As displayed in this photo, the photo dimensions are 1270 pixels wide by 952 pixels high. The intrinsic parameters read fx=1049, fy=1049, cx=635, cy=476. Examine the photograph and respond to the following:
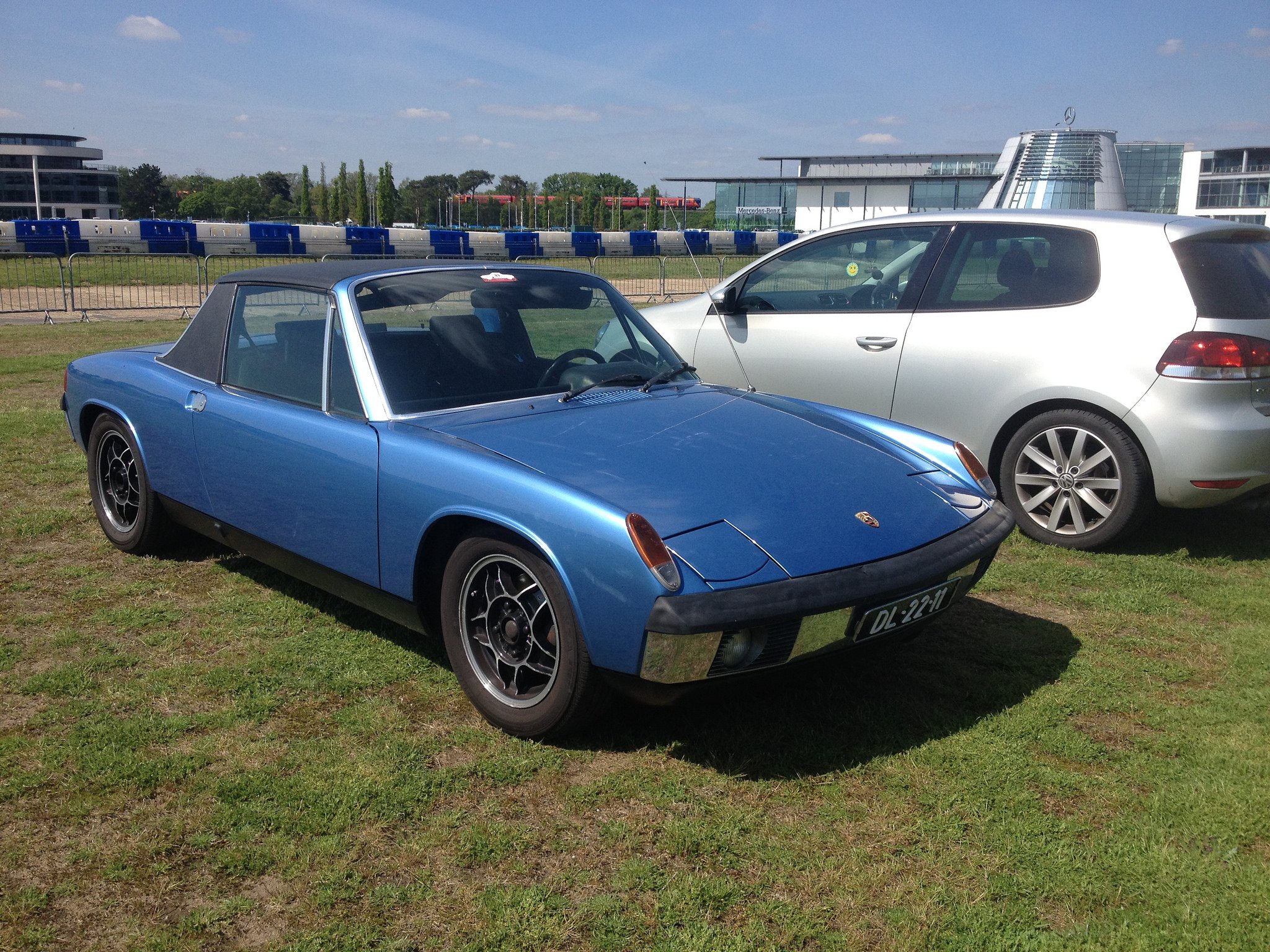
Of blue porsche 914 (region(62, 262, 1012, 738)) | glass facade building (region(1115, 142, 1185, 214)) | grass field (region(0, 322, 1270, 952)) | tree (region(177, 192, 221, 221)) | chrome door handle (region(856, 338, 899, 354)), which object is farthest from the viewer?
tree (region(177, 192, 221, 221))

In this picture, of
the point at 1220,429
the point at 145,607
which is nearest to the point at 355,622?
the point at 145,607

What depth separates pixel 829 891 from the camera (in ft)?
8.46

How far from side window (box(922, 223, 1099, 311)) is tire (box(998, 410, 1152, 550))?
0.67 m

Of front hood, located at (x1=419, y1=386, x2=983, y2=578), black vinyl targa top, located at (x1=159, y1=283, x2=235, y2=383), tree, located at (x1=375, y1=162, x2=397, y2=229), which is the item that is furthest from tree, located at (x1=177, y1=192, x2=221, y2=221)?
front hood, located at (x1=419, y1=386, x2=983, y2=578)

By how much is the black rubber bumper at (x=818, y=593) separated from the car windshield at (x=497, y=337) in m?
1.43

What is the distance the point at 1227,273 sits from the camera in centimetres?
520

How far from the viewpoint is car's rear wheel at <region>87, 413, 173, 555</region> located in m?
4.95

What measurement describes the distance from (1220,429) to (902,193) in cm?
6754

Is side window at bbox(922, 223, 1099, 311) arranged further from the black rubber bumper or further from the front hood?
the black rubber bumper

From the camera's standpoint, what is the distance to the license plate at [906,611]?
311cm

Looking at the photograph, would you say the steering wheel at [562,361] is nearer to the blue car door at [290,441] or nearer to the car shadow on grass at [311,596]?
the blue car door at [290,441]

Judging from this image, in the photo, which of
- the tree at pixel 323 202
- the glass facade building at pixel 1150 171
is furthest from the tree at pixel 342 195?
the glass facade building at pixel 1150 171

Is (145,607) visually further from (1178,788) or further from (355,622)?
(1178,788)

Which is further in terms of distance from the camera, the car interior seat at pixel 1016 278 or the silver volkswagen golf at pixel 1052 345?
the car interior seat at pixel 1016 278
